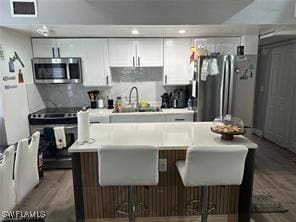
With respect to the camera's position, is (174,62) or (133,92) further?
(133,92)

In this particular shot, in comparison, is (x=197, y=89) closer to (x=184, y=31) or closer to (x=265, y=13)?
(x=184, y=31)

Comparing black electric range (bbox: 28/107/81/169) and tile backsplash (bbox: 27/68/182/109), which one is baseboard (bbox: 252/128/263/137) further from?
black electric range (bbox: 28/107/81/169)

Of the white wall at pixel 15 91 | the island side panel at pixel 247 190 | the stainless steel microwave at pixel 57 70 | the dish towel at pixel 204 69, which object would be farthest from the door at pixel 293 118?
the white wall at pixel 15 91

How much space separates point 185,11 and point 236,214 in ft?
8.14

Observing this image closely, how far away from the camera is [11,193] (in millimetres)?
1985

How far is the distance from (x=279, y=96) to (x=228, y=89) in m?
1.98

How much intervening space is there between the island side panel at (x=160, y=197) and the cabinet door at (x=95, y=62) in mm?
2167

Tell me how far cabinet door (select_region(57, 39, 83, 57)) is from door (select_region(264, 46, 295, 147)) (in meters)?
4.03

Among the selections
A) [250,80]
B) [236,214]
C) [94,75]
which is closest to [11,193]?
[236,214]

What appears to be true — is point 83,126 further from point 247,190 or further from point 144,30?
point 144,30

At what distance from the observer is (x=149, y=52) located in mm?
3969

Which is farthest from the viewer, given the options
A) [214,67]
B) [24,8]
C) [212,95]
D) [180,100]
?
[180,100]

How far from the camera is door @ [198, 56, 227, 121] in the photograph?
3500 mm

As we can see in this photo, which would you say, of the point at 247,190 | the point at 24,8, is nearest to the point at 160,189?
the point at 247,190
